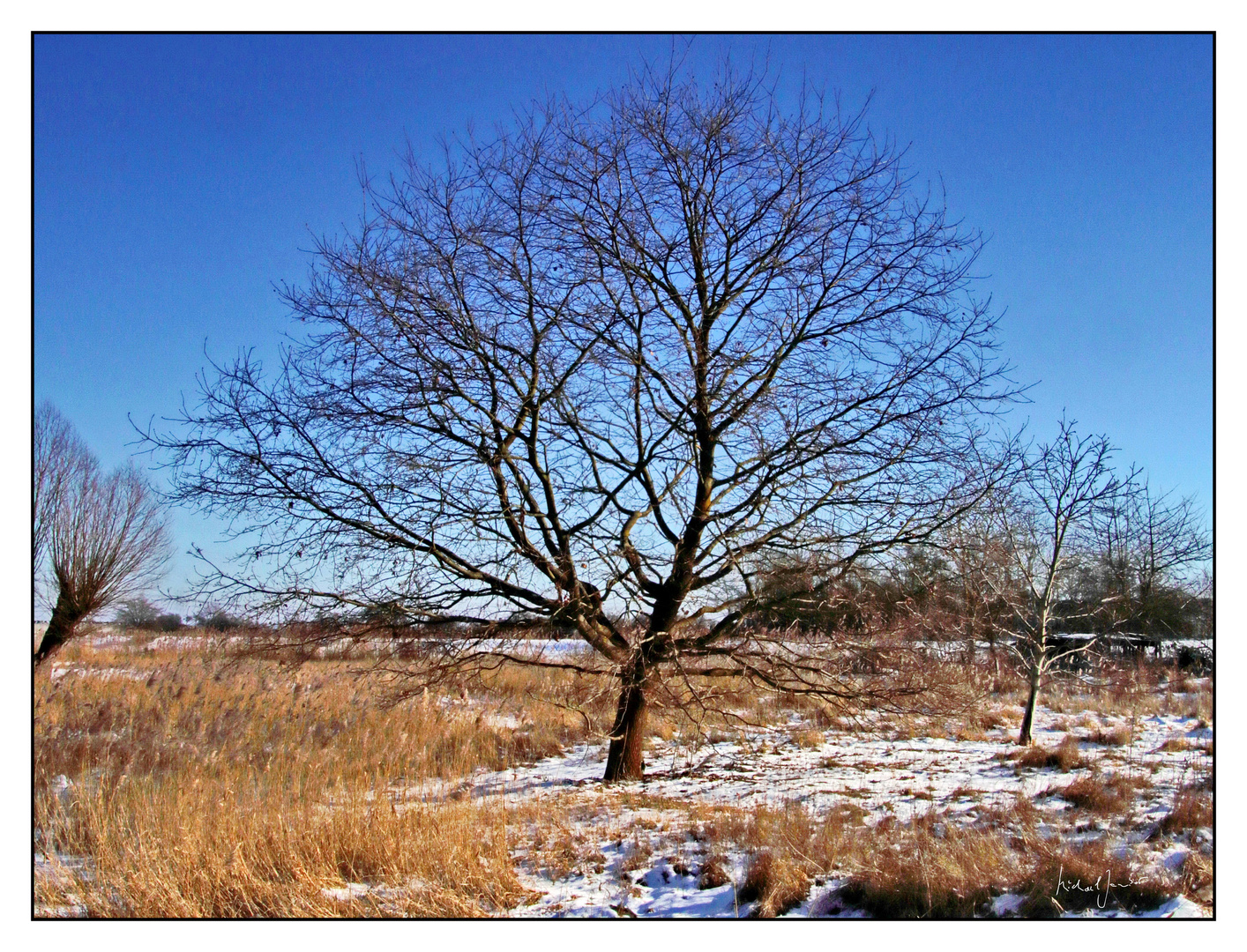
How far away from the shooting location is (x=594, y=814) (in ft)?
20.6

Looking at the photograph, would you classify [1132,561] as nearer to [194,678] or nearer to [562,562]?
[562,562]

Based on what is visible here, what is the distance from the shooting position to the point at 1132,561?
1318cm

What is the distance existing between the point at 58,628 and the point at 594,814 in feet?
44.9

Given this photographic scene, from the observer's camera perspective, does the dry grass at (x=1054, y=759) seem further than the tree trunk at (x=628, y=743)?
Yes

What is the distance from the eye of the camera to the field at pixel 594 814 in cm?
451

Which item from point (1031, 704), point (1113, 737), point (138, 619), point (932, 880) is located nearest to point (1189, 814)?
point (932, 880)

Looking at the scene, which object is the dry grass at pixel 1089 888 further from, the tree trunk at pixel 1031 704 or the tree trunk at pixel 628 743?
the tree trunk at pixel 1031 704
